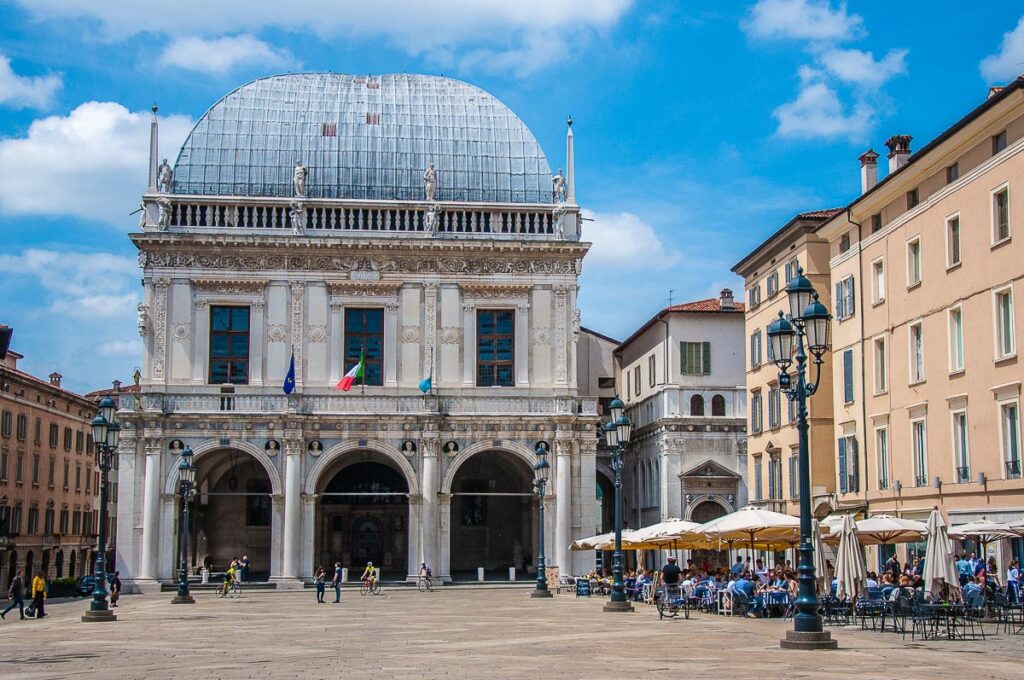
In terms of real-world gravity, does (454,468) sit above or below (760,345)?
below

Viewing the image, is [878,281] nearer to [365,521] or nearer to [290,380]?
[290,380]

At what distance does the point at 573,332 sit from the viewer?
2393 inches

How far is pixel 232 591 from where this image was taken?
53969 mm

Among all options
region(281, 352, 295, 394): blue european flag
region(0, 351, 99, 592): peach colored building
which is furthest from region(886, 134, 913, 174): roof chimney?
region(0, 351, 99, 592): peach colored building

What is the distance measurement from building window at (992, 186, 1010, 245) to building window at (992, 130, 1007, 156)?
3.74 ft

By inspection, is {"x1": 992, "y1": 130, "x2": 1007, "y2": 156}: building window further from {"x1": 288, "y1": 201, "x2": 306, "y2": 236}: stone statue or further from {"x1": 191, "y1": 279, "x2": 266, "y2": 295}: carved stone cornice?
{"x1": 191, "y1": 279, "x2": 266, "y2": 295}: carved stone cornice

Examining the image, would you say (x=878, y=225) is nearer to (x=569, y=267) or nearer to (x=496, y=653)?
(x=569, y=267)

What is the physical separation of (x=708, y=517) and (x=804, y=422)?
42362mm

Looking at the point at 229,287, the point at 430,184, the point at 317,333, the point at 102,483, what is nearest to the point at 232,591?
the point at 317,333

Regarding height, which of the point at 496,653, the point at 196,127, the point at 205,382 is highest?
the point at 196,127

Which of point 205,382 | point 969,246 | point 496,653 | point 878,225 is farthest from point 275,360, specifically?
point 496,653

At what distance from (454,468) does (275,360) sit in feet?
31.1

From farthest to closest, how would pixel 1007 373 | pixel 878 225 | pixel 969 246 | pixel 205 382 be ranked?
1. pixel 205 382
2. pixel 878 225
3. pixel 969 246
4. pixel 1007 373

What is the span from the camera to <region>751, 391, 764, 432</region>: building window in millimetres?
56312
